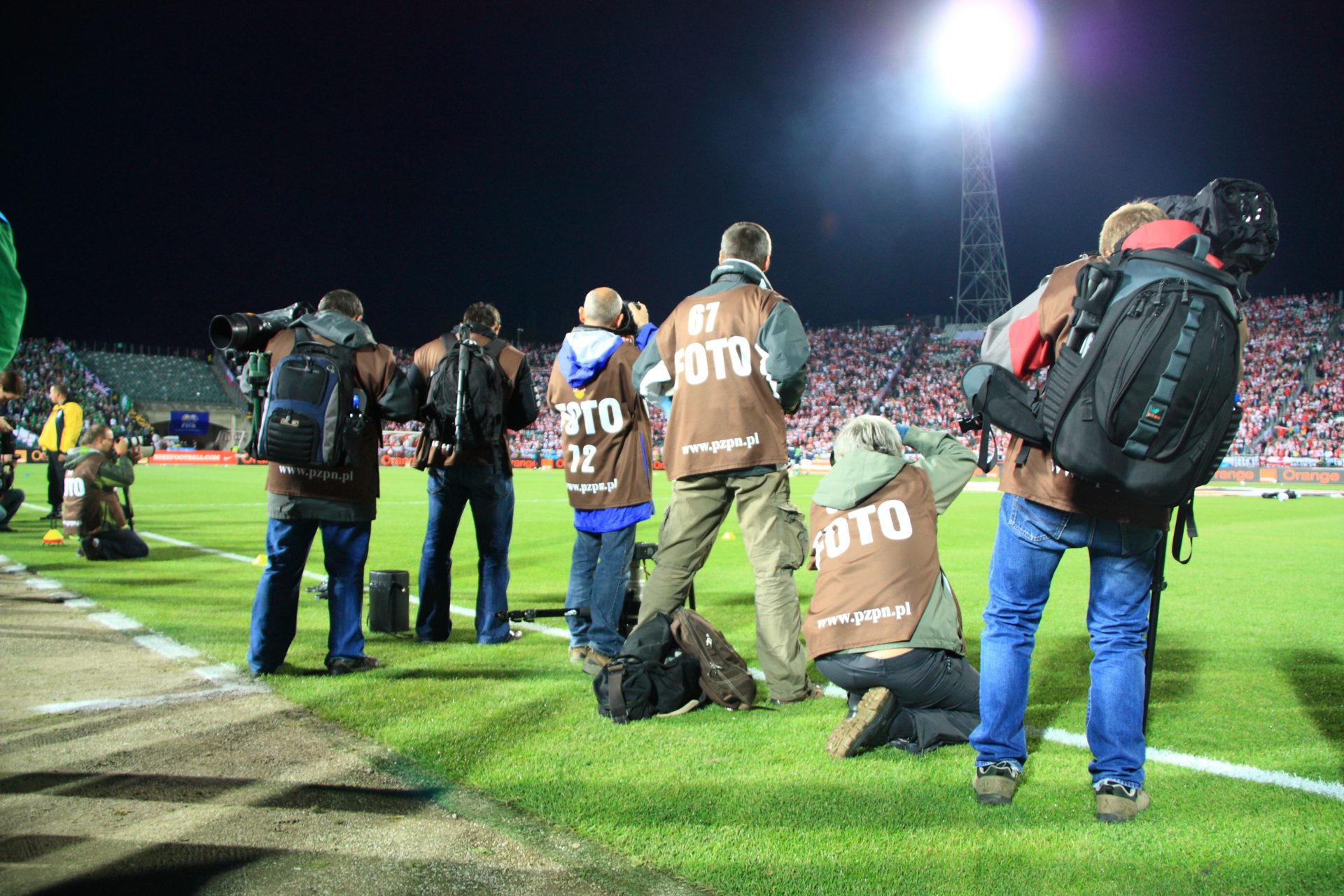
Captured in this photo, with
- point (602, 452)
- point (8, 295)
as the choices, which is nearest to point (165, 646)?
point (602, 452)

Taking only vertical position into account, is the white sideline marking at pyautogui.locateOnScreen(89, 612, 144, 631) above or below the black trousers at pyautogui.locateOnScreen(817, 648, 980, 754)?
below

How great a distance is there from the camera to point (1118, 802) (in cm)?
259

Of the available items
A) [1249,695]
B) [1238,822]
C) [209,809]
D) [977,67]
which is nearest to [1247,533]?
[1249,695]

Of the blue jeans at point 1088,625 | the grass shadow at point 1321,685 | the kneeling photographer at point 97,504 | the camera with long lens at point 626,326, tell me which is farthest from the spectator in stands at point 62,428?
the grass shadow at point 1321,685

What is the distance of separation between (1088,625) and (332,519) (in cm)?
351

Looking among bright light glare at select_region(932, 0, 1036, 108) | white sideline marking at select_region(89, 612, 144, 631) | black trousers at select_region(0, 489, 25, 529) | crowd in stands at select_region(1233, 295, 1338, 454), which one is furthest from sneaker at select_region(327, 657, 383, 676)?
bright light glare at select_region(932, 0, 1036, 108)

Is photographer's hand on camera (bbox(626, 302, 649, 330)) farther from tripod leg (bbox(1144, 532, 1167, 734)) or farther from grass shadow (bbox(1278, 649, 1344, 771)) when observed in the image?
grass shadow (bbox(1278, 649, 1344, 771))

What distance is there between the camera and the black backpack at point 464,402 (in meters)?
4.90

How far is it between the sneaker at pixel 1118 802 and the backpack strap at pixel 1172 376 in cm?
113

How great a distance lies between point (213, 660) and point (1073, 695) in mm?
4460

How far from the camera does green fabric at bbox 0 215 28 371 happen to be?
2.22 meters

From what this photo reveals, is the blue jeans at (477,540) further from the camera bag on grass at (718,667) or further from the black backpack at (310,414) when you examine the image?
the camera bag on grass at (718,667)

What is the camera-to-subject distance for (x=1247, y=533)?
499 inches

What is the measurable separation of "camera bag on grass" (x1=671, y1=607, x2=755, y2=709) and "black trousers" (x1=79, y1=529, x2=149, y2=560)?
7592 mm
